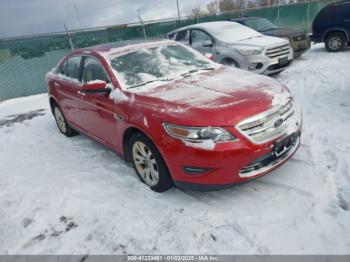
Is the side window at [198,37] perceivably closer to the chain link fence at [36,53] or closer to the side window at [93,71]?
the side window at [93,71]

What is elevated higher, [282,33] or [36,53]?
[36,53]

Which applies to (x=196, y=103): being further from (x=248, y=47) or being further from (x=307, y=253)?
(x=248, y=47)

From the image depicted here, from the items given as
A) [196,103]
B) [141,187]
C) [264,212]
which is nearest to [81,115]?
[141,187]

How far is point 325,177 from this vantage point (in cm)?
337

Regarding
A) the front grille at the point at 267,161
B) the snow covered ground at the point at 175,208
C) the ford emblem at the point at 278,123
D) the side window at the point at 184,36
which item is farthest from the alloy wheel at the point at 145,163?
the side window at the point at 184,36

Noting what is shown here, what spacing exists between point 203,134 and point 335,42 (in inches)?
387

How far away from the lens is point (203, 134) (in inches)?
112

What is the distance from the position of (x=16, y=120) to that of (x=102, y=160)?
4.28 meters

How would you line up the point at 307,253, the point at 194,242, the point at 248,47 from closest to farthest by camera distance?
the point at 307,253
the point at 194,242
the point at 248,47

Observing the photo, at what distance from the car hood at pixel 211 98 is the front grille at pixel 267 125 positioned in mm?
60

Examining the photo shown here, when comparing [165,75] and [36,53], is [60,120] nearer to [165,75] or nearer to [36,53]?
[165,75]

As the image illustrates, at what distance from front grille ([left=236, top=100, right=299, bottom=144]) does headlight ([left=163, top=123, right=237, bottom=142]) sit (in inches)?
5.7

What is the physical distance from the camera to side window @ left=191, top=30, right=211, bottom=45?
8492mm

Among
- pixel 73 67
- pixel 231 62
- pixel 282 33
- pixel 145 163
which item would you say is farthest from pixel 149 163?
pixel 282 33
